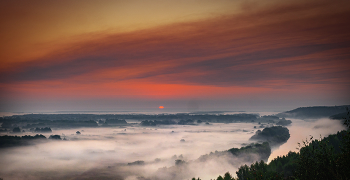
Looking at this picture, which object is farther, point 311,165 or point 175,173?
point 175,173

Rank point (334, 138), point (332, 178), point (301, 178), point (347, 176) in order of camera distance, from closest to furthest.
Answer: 1. point (347, 176)
2. point (332, 178)
3. point (301, 178)
4. point (334, 138)

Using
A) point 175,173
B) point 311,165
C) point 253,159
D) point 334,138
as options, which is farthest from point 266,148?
point 311,165

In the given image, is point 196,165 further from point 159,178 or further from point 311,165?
point 311,165

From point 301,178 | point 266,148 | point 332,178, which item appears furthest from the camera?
point 266,148

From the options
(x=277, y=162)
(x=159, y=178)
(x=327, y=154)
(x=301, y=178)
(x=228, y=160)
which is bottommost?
(x=159, y=178)

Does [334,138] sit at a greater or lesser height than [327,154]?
lesser

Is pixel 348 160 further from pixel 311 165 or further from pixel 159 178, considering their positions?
pixel 159 178

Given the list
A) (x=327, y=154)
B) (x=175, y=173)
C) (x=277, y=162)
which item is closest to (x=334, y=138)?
(x=277, y=162)

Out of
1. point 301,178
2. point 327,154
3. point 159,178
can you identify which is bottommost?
point 159,178

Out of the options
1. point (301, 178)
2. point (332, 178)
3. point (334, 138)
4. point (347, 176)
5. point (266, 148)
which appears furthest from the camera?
point (266, 148)
